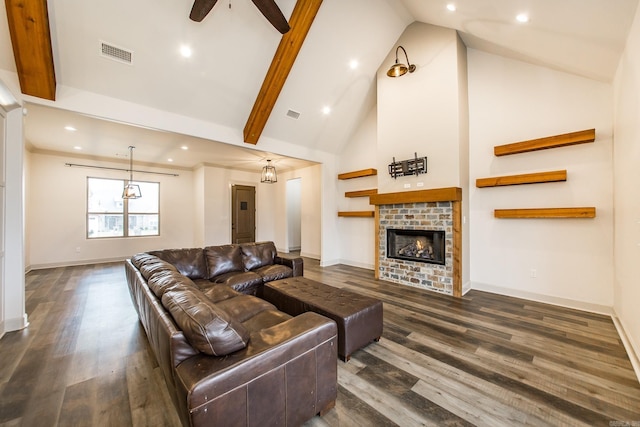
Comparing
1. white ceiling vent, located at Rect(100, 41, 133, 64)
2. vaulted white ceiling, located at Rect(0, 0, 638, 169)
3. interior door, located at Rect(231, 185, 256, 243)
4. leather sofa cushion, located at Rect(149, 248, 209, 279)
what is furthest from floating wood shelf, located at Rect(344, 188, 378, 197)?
white ceiling vent, located at Rect(100, 41, 133, 64)

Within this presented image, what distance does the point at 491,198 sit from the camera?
4.05 metres

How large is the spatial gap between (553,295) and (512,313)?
84 cm

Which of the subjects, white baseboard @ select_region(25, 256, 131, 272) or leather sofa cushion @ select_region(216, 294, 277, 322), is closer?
leather sofa cushion @ select_region(216, 294, 277, 322)

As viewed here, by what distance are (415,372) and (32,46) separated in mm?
4956

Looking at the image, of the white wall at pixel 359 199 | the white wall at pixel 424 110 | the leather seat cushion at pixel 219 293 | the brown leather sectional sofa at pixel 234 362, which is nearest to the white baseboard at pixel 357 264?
the white wall at pixel 359 199

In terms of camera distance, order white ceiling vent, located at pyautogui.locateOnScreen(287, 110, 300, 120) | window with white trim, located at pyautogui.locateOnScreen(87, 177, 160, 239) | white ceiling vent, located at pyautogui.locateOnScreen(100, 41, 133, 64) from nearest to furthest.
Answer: white ceiling vent, located at pyautogui.locateOnScreen(100, 41, 133, 64), white ceiling vent, located at pyautogui.locateOnScreen(287, 110, 300, 120), window with white trim, located at pyautogui.locateOnScreen(87, 177, 160, 239)

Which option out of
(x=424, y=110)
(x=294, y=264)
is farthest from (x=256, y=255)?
(x=424, y=110)

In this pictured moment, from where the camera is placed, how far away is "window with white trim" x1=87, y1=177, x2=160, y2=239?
21.0ft

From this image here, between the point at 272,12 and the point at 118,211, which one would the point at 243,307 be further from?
the point at 118,211

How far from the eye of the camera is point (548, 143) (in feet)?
11.3

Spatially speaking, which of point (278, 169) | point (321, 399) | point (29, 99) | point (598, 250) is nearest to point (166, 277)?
point (321, 399)

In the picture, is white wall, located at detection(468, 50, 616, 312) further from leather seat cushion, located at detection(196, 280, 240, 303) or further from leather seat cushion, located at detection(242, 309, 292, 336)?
leather seat cushion, located at detection(196, 280, 240, 303)

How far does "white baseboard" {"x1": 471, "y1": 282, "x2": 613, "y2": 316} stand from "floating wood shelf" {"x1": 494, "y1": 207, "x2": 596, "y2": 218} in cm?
115

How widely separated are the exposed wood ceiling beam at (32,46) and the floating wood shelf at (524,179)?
5.87m
